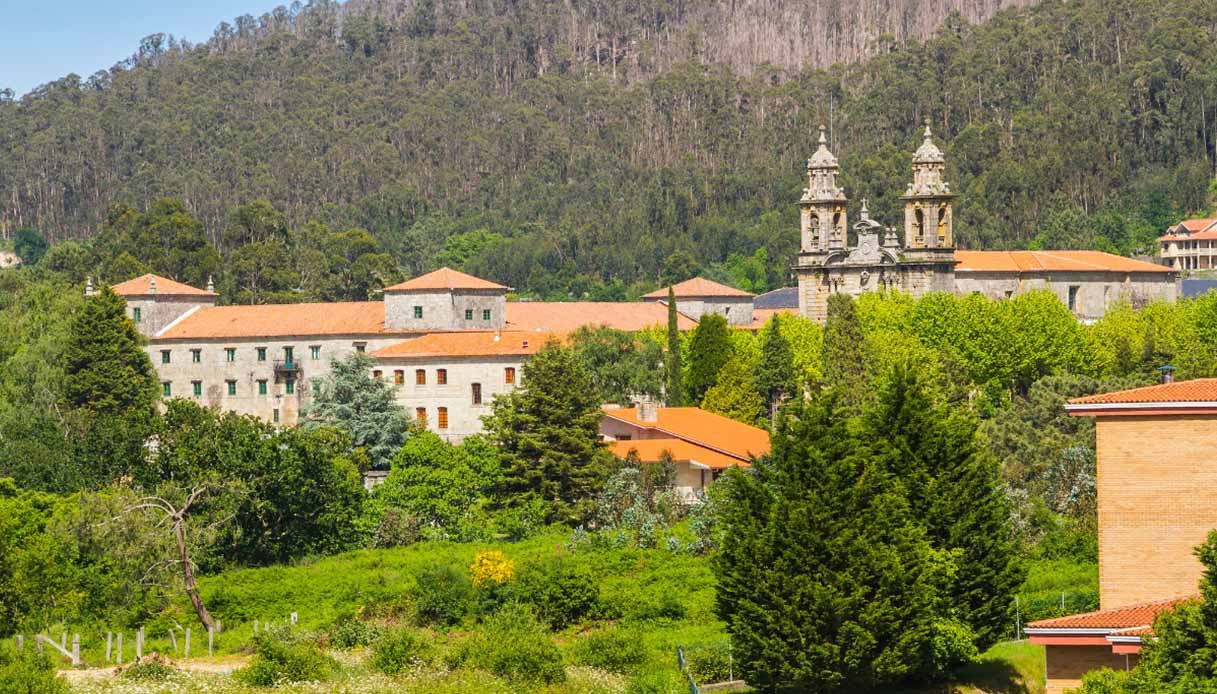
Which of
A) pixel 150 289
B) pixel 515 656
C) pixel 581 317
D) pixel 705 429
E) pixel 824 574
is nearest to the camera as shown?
pixel 824 574

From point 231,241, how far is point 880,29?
273ft

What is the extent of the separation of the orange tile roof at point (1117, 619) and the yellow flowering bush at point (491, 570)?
59.5 feet

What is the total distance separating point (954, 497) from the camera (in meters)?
37.5

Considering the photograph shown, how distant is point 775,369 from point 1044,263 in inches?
826

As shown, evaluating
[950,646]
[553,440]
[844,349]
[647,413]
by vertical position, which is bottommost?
[950,646]

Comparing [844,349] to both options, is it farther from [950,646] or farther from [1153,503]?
[1153,503]

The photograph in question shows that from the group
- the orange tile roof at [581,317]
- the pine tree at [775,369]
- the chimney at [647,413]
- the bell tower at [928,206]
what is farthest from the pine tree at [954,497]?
the bell tower at [928,206]

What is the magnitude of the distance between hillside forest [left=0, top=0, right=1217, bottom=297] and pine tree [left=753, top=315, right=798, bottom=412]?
42.8 m

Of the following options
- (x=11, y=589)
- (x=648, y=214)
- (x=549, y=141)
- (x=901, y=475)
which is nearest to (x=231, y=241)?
(x=648, y=214)

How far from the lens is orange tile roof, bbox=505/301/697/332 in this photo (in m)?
87.4

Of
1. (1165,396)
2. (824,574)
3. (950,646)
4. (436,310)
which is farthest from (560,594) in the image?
(436,310)

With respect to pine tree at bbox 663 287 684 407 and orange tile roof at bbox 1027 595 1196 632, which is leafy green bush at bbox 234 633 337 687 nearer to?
orange tile roof at bbox 1027 595 1196 632

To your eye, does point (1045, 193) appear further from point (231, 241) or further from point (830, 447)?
point (830, 447)

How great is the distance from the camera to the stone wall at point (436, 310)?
274ft
